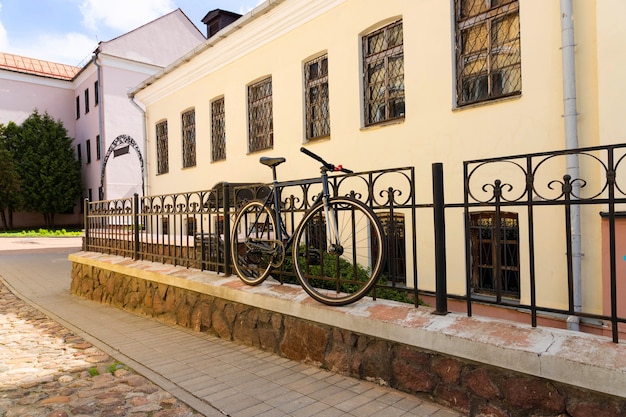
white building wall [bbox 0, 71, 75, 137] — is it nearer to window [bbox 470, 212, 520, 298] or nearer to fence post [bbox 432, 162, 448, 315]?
window [bbox 470, 212, 520, 298]

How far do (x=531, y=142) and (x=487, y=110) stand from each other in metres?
0.78

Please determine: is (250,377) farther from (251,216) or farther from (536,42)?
(536,42)

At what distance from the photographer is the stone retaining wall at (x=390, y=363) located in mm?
2344

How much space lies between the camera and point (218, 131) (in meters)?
12.3

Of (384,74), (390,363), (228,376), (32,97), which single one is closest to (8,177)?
(32,97)

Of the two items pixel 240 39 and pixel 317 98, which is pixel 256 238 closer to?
pixel 317 98

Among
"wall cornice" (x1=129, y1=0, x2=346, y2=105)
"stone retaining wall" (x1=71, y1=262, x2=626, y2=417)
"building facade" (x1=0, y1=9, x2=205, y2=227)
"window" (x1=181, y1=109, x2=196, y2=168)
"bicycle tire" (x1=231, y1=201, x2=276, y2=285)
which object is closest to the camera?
"stone retaining wall" (x1=71, y1=262, x2=626, y2=417)

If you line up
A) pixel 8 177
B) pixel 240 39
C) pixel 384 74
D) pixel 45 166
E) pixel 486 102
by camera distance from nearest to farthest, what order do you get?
pixel 486 102, pixel 384 74, pixel 240 39, pixel 8 177, pixel 45 166

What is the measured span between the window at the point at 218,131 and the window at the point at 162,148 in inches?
117

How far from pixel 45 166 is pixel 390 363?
30540mm

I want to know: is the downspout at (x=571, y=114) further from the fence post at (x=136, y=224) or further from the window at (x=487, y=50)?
the fence post at (x=136, y=224)

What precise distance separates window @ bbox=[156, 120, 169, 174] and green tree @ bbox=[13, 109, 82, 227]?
16.5m

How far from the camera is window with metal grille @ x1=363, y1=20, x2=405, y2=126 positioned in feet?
25.2

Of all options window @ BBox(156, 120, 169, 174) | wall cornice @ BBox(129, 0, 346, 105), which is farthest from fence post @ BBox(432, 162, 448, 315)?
window @ BBox(156, 120, 169, 174)
